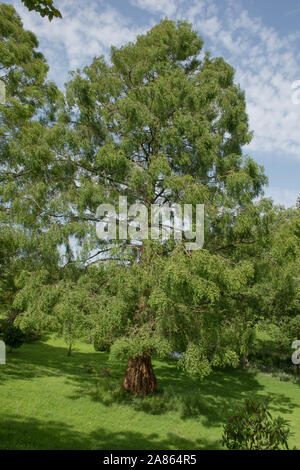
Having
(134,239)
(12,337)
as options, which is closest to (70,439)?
(134,239)

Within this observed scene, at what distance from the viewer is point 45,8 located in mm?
4102

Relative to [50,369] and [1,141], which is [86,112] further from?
[50,369]

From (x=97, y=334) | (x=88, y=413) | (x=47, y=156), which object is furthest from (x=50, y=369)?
(x=47, y=156)

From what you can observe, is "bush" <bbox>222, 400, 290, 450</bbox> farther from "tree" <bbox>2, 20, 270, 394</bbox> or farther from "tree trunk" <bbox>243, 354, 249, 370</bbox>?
"tree trunk" <bbox>243, 354, 249, 370</bbox>

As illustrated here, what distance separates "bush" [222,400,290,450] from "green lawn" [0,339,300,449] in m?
0.55

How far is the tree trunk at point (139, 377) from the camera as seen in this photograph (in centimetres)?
909

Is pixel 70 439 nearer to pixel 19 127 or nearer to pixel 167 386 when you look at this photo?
pixel 167 386

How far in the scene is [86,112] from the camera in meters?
8.91

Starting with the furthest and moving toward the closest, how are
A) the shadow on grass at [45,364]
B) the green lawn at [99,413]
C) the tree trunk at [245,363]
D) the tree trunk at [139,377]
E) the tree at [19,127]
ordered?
the tree trunk at [245,363] < the shadow on grass at [45,364] < the tree trunk at [139,377] < the tree at [19,127] < the green lawn at [99,413]

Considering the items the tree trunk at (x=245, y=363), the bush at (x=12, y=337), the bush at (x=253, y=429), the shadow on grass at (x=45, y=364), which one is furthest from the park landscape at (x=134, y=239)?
the tree trunk at (x=245, y=363)

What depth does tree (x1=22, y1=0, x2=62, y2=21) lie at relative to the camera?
13.2ft

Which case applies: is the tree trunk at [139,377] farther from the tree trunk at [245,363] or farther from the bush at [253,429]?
the tree trunk at [245,363]

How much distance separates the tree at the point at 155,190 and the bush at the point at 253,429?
2.85 m

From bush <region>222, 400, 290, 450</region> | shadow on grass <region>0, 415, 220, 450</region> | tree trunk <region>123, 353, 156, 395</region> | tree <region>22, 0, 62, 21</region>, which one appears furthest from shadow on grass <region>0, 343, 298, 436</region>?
tree <region>22, 0, 62, 21</region>
